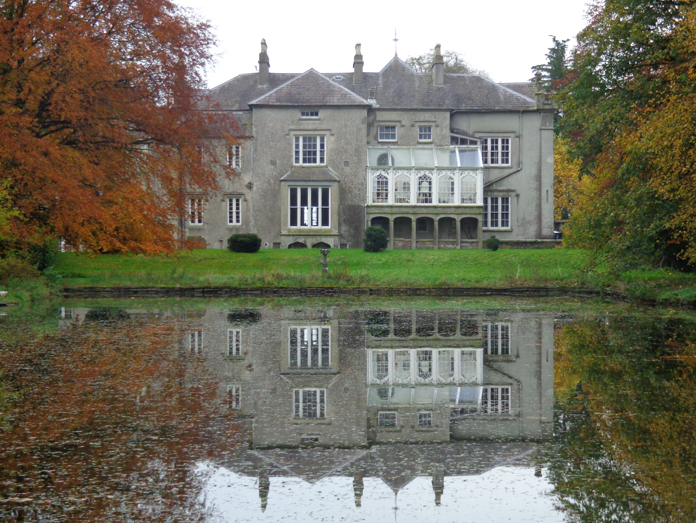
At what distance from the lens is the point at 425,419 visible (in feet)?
24.8

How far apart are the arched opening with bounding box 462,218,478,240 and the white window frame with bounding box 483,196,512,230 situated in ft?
4.76

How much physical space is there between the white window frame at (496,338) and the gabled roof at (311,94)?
1165 inches

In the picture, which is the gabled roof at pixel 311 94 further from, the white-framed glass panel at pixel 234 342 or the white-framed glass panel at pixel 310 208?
the white-framed glass panel at pixel 234 342

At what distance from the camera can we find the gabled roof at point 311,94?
4472 centimetres

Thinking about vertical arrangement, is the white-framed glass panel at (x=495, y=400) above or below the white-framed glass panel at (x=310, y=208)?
below

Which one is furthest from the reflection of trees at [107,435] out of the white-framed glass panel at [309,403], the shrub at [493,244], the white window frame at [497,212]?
the white window frame at [497,212]

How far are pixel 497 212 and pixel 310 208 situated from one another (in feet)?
35.8

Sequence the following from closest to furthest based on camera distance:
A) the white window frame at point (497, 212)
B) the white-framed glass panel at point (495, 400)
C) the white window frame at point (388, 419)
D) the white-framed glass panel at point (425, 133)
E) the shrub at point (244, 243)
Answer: the white window frame at point (388, 419), the white-framed glass panel at point (495, 400), the shrub at point (244, 243), the white-framed glass panel at point (425, 133), the white window frame at point (497, 212)

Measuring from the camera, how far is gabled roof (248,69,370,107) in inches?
1761

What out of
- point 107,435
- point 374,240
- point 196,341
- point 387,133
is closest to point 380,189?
point 387,133

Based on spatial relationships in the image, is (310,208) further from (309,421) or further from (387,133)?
(309,421)

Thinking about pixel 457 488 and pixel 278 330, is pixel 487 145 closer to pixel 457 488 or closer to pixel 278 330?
pixel 278 330

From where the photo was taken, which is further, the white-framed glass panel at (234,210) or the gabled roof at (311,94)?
the white-framed glass panel at (234,210)

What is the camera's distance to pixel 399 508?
5.01 metres
